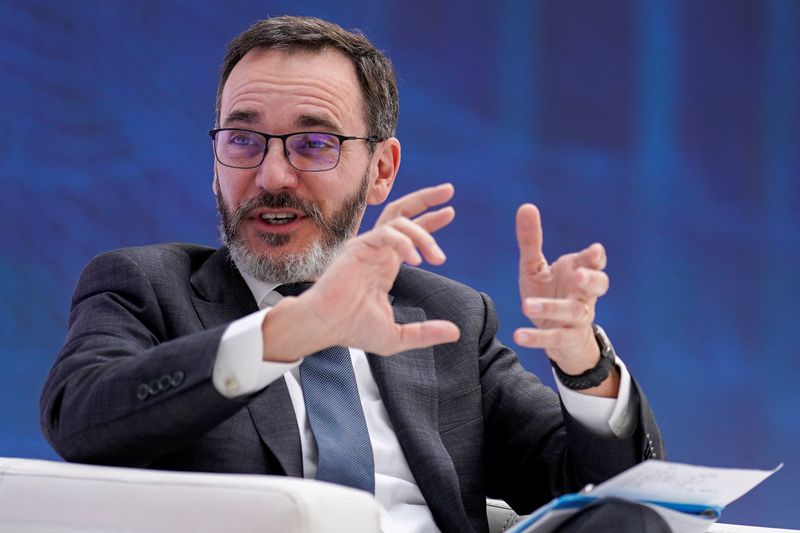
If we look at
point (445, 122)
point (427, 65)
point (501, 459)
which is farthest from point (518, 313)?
point (501, 459)

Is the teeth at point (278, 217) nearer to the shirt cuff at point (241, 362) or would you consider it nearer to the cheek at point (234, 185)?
the cheek at point (234, 185)

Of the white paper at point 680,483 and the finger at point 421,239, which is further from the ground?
the finger at point 421,239

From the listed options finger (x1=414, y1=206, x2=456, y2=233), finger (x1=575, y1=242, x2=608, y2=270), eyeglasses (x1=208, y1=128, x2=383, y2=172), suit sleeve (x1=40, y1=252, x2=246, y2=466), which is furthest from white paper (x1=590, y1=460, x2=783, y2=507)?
eyeglasses (x1=208, y1=128, x2=383, y2=172)

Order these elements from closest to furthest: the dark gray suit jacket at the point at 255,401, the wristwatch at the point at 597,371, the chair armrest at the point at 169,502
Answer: the chair armrest at the point at 169,502 → the dark gray suit jacket at the point at 255,401 → the wristwatch at the point at 597,371

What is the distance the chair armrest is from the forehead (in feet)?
3.15

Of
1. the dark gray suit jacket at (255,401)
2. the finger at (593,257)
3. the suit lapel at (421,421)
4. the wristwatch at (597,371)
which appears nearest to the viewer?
the dark gray suit jacket at (255,401)

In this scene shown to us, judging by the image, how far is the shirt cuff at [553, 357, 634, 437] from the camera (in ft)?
6.31

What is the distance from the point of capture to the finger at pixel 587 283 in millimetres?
1708

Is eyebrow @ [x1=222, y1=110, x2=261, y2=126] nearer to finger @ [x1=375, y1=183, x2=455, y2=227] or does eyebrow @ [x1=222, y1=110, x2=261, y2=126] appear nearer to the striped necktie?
the striped necktie

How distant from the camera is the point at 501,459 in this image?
231cm

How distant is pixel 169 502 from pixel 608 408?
34.7 inches

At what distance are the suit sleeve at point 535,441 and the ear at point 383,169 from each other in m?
0.39

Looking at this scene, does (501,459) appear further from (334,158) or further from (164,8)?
(164,8)

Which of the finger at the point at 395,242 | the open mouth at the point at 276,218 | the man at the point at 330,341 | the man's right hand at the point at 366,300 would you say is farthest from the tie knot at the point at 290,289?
the finger at the point at 395,242
